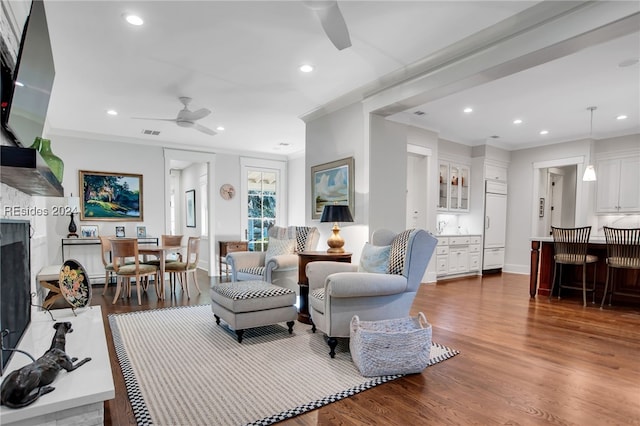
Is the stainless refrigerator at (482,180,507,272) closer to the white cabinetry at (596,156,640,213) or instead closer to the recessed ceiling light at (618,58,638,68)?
the white cabinetry at (596,156,640,213)

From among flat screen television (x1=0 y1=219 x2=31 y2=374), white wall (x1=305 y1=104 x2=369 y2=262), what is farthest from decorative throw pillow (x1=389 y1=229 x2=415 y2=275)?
flat screen television (x1=0 y1=219 x2=31 y2=374)

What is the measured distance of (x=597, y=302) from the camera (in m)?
4.39

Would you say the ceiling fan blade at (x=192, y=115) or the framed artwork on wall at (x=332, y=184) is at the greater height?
the ceiling fan blade at (x=192, y=115)

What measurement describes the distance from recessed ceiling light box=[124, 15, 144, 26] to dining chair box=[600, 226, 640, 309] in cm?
535

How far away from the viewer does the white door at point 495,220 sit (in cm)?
677

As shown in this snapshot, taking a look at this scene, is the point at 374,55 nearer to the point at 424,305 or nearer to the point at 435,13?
the point at 435,13

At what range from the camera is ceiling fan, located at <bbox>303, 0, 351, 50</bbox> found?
1966mm

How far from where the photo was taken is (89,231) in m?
5.55

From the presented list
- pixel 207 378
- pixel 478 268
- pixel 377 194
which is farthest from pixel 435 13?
pixel 478 268

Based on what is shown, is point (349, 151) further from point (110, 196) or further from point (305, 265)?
point (110, 196)

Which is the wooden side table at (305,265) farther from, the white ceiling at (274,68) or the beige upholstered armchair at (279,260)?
the white ceiling at (274,68)

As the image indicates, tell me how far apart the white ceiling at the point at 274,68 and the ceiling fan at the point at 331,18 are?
0.99 ft

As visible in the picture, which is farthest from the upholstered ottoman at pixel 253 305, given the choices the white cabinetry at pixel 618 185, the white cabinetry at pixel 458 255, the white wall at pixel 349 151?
the white cabinetry at pixel 618 185

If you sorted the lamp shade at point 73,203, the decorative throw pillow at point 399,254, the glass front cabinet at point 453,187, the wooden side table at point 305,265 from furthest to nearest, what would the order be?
the glass front cabinet at point 453,187, the lamp shade at point 73,203, the wooden side table at point 305,265, the decorative throw pillow at point 399,254
